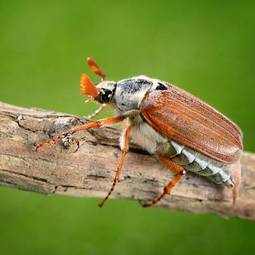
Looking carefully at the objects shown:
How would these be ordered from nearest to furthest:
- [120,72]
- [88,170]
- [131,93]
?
[88,170], [131,93], [120,72]

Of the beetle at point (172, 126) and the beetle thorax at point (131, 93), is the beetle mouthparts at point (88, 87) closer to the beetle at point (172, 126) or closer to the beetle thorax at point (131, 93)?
the beetle at point (172, 126)

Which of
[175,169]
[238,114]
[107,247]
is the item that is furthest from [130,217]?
[175,169]

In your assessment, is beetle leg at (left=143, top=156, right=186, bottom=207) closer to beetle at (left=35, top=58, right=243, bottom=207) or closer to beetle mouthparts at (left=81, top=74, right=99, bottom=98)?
beetle at (left=35, top=58, right=243, bottom=207)

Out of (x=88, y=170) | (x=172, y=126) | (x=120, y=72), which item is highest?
(x=172, y=126)

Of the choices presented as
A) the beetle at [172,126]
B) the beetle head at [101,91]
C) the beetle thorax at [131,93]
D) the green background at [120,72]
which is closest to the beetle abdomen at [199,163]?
the beetle at [172,126]

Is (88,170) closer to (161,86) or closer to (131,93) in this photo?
(131,93)

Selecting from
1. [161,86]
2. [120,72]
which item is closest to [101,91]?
[161,86]

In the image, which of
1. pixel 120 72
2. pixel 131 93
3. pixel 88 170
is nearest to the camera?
pixel 88 170
